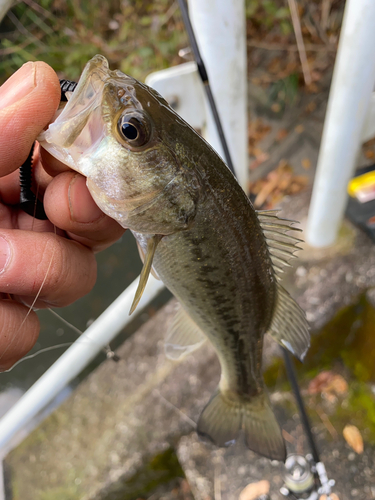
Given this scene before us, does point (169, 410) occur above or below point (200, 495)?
above

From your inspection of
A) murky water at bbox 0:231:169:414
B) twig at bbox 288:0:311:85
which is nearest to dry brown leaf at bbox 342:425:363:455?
murky water at bbox 0:231:169:414

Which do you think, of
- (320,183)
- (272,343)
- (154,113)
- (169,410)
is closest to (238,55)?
(320,183)

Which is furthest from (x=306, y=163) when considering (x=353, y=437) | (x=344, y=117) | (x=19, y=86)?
(x=19, y=86)

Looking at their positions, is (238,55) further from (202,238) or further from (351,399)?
(351,399)

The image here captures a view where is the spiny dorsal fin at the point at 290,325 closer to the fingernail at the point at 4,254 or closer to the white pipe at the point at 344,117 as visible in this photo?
the fingernail at the point at 4,254

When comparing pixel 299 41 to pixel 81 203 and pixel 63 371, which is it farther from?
pixel 63 371

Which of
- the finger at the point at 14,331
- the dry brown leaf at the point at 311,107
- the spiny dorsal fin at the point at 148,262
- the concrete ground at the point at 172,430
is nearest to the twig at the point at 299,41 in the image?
the dry brown leaf at the point at 311,107
